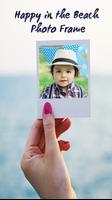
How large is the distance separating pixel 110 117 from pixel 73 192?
0.27 m

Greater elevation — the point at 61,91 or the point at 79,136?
the point at 61,91

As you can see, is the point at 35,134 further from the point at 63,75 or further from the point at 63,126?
the point at 63,75

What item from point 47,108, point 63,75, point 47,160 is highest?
point 63,75

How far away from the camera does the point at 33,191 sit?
79.1 inches

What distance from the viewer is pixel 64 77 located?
1949 mm

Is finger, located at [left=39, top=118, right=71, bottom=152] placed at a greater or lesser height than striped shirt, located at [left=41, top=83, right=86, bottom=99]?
lesser

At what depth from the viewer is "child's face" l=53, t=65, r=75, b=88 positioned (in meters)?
1.95

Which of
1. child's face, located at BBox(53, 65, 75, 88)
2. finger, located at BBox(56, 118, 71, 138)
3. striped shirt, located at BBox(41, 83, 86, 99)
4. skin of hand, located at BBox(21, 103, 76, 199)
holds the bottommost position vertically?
skin of hand, located at BBox(21, 103, 76, 199)

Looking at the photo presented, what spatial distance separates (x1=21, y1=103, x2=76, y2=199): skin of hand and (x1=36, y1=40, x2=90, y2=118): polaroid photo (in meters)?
0.04

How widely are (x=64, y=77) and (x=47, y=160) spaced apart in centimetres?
26

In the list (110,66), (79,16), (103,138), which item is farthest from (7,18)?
(103,138)

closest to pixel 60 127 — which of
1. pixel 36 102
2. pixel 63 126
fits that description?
pixel 63 126

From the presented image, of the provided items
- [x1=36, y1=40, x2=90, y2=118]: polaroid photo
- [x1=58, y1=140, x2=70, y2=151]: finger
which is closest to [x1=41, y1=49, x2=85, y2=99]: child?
[x1=36, y1=40, x2=90, y2=118]: polaroid photo

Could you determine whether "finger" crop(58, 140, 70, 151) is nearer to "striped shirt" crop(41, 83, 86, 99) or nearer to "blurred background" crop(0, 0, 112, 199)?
"blurred background" crop(0, 0, 112, 199)
